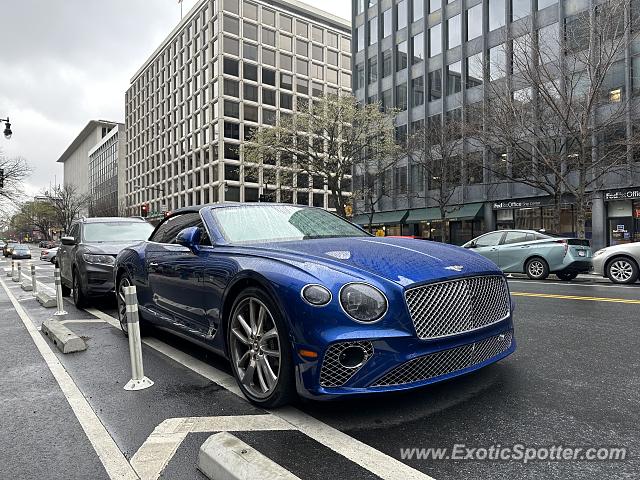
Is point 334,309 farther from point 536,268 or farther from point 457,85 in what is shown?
point 457,85

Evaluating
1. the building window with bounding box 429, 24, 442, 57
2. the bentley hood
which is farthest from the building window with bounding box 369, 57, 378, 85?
the bentley hood

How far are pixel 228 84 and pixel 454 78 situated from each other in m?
34.2

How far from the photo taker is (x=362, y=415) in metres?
3.13

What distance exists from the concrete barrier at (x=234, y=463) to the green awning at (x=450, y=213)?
104 feet

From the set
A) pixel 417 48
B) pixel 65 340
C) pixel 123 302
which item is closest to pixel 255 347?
pixel 65 340

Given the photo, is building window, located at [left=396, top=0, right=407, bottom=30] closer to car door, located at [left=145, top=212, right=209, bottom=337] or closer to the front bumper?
car door, located at [left=145, top=212, right=209, bottom=337]

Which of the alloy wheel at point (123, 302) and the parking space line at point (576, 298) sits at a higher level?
the alloy wheel at point (123, 302)

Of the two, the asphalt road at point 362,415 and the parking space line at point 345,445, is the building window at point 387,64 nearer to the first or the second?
the asphalt road at point 362,415

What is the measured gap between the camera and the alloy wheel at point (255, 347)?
3.29 m

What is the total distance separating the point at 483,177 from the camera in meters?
31.9

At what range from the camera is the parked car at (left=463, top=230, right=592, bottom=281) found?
1283cm

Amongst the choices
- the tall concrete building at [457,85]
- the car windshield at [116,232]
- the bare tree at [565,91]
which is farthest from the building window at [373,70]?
the car windshield at [116,232]

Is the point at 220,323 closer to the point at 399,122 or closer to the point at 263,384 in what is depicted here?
the point at 263,384

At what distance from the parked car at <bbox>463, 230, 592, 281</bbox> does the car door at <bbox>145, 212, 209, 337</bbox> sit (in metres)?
10.6
